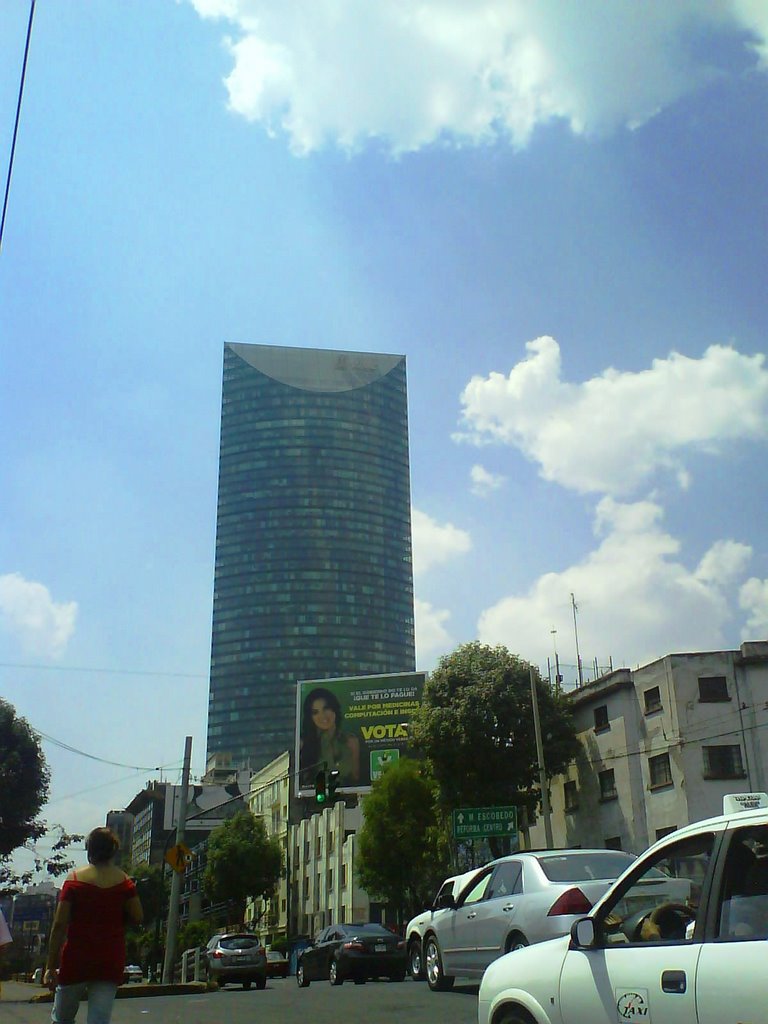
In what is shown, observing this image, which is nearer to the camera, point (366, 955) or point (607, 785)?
point (366, 955)

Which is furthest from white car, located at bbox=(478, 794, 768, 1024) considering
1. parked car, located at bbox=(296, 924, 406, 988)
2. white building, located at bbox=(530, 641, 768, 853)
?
white building, located at bbox=(530, 641, 768, 853)

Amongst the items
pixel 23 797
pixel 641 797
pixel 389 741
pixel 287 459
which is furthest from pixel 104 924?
pixel 287 459

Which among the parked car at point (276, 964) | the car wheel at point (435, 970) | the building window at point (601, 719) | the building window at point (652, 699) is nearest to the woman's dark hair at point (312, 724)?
the parked car at point (276, 964)

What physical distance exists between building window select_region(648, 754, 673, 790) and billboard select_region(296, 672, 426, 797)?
36.2 metres

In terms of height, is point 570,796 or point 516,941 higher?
point 570,796

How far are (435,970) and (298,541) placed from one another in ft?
503

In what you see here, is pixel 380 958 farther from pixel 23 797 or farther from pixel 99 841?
pixel 23 797

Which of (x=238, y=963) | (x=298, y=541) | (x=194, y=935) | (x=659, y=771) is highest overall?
(x=298, y=541)

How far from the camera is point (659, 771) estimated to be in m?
34.9

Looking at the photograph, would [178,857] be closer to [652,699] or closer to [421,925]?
[421,925]

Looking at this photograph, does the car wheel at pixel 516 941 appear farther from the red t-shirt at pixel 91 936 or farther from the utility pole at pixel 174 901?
the utility pole at pixel 174 901

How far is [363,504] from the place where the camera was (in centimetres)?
17238

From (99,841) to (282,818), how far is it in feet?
263

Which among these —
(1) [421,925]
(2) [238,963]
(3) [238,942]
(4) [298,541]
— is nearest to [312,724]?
(3) [238,942]
